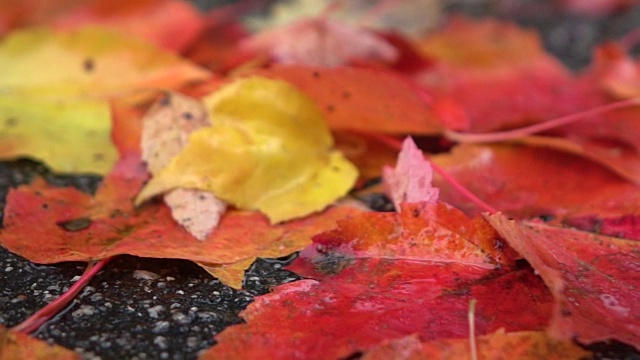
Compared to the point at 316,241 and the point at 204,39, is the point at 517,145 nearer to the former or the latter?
the point at 316,241

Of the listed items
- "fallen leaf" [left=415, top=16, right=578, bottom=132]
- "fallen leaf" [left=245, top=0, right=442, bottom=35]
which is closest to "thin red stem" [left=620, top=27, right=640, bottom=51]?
"fallen leaf" [left=415, top=16, right=578, bottom=132]

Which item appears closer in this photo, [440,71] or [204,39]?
[440,71]

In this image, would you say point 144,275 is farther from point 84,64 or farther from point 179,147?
point 84,64

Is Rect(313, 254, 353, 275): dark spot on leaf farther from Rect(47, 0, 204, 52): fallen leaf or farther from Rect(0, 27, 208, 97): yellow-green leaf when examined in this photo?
Rect(47, 0, 204, 52): fallen leaf

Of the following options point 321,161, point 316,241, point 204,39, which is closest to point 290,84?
point 321,161

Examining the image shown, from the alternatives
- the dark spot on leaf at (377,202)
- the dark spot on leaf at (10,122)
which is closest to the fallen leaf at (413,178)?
the dark spot on leaf at (377,202)

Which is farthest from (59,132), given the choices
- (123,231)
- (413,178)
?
(413,178)
